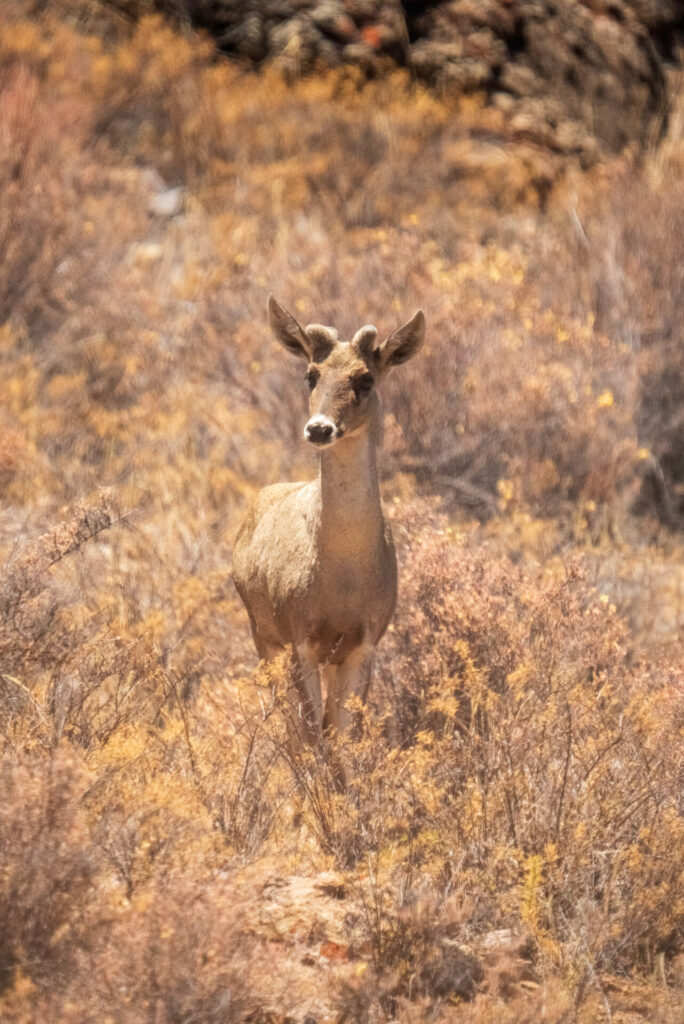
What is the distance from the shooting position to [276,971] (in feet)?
15.2

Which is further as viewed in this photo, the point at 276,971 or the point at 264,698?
the point at 264,698

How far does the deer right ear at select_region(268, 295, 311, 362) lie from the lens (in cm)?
705

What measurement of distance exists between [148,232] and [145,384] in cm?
362

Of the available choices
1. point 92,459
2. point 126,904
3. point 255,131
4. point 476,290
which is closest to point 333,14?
point 255,131

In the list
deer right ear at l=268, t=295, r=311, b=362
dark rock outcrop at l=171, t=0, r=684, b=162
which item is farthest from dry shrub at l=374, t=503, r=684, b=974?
dark rock outcrop at l=171, t=0, r=684, b=162

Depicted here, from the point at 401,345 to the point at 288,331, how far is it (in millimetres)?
616

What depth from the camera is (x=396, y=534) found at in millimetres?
8586

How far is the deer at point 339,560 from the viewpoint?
21.7ft

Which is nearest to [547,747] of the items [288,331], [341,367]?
[341,367]

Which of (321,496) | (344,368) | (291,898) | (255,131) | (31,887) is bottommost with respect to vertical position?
(291,898)

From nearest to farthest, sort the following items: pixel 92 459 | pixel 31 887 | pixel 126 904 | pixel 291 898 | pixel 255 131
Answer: pixel 31 887 < pixel 126 904 < pixel 291 898 < pixel 92 459 < pixel 255 131

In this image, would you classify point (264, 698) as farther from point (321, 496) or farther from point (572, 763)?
point (572, 763)

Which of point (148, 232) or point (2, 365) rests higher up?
point (148, 232)

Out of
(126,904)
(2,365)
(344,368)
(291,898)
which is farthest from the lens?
(2,365)
